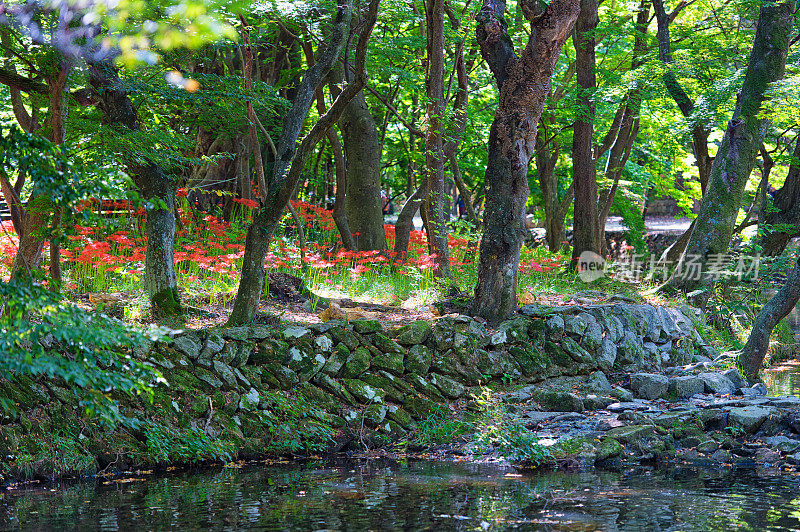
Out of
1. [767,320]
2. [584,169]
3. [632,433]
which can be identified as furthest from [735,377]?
[584,169]

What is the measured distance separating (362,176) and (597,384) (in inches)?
229

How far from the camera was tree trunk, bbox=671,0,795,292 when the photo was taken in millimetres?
11336

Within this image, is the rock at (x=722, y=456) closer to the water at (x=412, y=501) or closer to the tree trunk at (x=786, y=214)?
the water at (x=412, y=501)

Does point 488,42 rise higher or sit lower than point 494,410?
higher

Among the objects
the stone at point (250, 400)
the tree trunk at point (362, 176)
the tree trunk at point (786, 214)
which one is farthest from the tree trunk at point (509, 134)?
the tree trunk at point (786, 214)

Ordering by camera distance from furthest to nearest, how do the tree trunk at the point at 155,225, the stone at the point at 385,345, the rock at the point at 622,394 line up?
the rock at the point at 622,394 < the stone at the point at 385,345 < the tree trunk at the point at 155,225

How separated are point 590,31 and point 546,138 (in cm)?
307

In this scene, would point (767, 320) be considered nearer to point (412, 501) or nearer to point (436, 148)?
point (436, 148)

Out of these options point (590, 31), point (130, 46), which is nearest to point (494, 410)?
point (130, 46)

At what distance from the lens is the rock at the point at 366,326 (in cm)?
805

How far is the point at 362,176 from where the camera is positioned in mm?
12578

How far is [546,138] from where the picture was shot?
15008 millimetres

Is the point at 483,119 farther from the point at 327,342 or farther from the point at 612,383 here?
the point at 327,342

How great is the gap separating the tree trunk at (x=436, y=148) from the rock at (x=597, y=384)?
266cm
